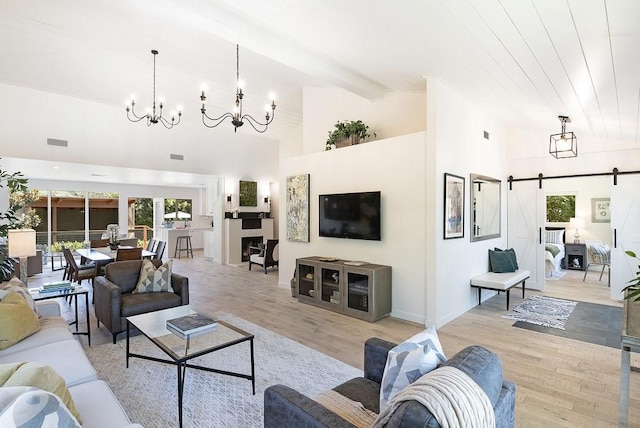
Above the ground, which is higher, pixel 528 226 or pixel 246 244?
pixel 528 226

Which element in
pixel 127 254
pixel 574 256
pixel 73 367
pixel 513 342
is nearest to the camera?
pixel 73 367

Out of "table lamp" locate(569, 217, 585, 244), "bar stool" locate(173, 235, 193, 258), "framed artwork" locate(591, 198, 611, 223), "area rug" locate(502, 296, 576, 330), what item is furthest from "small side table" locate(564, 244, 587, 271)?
"bar stool" locate(173, 235, 193, 258)

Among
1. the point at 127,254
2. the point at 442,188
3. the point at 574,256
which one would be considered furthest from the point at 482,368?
the point at 574,256

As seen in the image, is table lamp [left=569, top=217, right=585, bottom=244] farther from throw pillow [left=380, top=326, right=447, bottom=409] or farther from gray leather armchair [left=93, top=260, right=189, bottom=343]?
gray leather armchair [left=93, top=260, right=189, bottom=343]

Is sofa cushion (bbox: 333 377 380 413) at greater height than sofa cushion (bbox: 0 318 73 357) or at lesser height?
lesser

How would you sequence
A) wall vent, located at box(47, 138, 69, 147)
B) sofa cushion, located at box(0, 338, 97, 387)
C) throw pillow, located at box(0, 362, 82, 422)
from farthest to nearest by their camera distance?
wall vent, located at box(47, 138, 69, 147) → sofa cushion, located at box(0, 338, 97, 387) → throw pillow, located at box(0, 362, 82, 422)

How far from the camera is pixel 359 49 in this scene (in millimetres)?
3660

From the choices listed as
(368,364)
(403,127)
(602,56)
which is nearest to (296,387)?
(368,364)

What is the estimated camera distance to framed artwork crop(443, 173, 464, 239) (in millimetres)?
4395

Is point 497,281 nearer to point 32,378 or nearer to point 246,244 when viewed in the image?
point 32,378

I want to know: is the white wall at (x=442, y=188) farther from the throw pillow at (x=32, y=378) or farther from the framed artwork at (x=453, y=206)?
the throw pillow at (x=32, y=378)

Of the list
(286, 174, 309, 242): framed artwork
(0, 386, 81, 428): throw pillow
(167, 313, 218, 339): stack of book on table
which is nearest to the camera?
(0, 386, 81, 428): throw pillow

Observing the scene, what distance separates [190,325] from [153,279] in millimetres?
1644

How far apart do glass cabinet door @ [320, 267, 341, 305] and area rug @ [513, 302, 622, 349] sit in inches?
92.7
